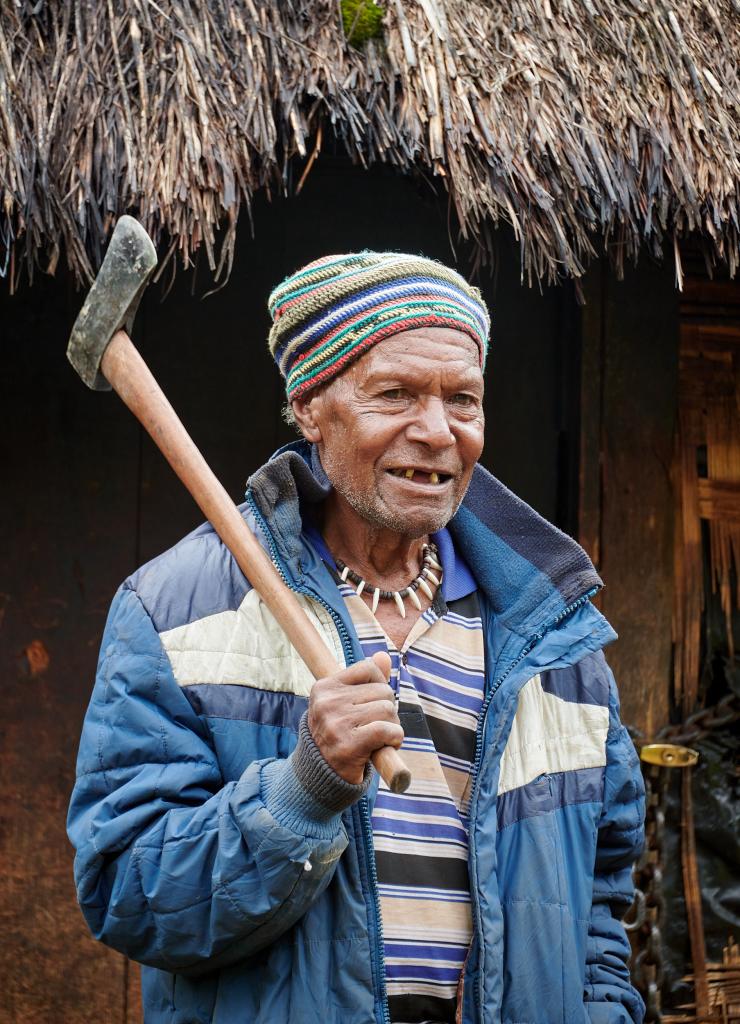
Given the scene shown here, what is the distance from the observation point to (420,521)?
6.30ft

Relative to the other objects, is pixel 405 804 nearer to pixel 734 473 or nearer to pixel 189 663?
pixel 189 663

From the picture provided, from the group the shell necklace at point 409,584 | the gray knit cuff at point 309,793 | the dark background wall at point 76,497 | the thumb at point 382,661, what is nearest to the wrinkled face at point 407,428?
the shell necklace at point 409,584

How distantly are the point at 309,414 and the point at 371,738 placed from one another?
667 millimetres

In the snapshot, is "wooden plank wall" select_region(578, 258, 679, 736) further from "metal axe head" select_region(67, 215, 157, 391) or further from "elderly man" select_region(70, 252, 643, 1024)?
"metal axe head" select_region(67, 215, 157, 391)

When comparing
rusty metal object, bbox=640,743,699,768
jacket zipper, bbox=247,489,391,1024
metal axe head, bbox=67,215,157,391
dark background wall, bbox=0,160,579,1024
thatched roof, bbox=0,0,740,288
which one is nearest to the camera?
jacket zipper, bbox=247,489,391,1024

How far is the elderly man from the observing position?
64.2 inches

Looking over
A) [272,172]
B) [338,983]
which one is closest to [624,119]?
[272,172]

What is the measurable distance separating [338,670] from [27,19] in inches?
76.5

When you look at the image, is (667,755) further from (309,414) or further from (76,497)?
(309,414)

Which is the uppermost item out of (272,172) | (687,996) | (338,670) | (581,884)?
(272,172)

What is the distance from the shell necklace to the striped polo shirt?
0.03 m

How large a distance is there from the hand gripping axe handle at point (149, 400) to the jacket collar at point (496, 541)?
80mm

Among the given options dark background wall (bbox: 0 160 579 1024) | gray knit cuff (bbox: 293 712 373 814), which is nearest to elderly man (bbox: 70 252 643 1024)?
gray knit cuff (bbox: 293 712 373 814)

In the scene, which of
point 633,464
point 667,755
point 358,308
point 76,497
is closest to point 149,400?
point 358,308
